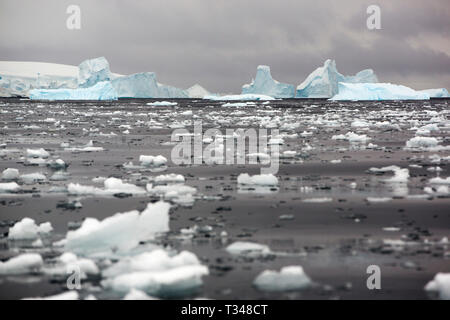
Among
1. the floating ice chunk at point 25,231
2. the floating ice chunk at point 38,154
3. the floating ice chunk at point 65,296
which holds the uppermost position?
the floating ice chunk at point 38,154

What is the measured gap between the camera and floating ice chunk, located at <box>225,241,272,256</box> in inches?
170

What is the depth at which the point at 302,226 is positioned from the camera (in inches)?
202

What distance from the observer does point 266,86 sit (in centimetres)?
8162

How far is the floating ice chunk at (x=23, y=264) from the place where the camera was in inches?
158

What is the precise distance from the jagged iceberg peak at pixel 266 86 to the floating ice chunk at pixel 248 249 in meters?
72.1

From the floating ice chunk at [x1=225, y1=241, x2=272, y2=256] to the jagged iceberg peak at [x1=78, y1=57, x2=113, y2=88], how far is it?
7507 cm

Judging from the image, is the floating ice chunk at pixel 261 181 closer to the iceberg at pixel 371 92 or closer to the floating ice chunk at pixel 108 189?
the floating ice chunk at pixel 108 189

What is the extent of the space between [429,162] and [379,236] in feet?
17.5

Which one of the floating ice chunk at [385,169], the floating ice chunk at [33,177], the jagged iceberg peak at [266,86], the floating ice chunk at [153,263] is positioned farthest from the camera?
the jagged iceberg peak at [266,86]

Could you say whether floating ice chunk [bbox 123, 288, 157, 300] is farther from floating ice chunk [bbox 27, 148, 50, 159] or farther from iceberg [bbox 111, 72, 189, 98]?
iceberg [bbox 111, 72, 189, 98]

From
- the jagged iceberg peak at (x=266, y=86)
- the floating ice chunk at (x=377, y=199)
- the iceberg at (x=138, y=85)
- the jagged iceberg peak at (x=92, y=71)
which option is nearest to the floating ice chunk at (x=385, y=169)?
the floating ice chunk at (x=377, y=199)
